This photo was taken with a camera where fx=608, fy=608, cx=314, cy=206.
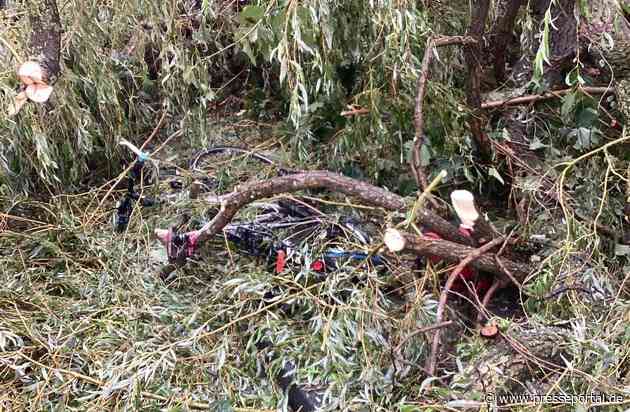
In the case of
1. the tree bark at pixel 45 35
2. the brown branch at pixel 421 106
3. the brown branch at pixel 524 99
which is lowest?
the brown branch at pixel 524 99

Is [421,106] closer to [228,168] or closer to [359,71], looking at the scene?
[359,71]

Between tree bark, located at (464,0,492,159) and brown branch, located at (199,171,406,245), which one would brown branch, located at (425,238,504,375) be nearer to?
brown branch, located at (199,171,406,245)

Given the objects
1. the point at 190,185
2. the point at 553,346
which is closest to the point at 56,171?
the point at 190,185

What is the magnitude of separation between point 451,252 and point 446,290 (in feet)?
0.53

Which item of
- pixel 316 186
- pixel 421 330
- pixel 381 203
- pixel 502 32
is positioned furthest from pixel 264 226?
pixel 502 32

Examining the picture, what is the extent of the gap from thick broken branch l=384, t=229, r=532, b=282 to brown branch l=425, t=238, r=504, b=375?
16mm

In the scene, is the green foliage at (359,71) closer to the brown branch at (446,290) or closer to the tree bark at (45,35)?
the brown branch at (446,290)

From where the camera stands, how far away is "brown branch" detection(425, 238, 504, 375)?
1637 mm

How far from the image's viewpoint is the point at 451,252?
1813 millimetres

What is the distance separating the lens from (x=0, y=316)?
1.93 meters

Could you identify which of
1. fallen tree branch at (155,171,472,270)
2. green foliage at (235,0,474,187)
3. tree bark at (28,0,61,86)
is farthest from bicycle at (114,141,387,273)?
tree bark at (28,0,61,86)

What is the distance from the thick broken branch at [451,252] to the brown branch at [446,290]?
2 centimetres

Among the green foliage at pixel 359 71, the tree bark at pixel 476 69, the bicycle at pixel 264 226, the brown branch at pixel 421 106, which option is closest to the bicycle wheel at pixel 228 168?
the bicycle at pixel 264 226

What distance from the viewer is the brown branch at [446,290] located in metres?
1.64
